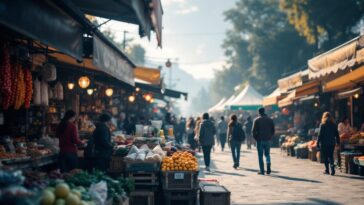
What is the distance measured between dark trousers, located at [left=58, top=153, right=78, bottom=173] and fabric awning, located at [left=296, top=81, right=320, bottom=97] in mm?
14200

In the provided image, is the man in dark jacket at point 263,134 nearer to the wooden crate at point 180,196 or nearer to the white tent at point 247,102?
the wooden crate at point 180,196

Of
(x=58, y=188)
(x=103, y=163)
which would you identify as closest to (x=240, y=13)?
(x=103, y=163)

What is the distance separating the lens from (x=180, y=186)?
969 centimetres

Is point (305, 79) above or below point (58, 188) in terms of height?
above

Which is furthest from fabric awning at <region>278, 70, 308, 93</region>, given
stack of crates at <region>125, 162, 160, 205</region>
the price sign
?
stack of crates at <region>125, 162, 160, 205</region>

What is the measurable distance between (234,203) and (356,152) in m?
7.12

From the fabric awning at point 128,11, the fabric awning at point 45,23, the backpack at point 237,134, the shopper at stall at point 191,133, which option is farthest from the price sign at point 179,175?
the shopper at stall at point 191,133

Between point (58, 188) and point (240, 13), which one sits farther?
point (240, 13)

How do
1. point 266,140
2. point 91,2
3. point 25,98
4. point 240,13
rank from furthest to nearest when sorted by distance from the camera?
point 240,13
point 266,140
point 25,98
point 91,2

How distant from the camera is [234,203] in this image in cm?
1024

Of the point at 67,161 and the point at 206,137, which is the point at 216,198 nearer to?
the point at 67,161

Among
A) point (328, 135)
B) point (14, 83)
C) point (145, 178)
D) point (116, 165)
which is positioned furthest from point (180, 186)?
point (328, 135)

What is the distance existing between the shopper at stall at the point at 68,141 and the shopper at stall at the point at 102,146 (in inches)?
23.6

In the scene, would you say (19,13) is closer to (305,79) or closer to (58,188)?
(58,188)
